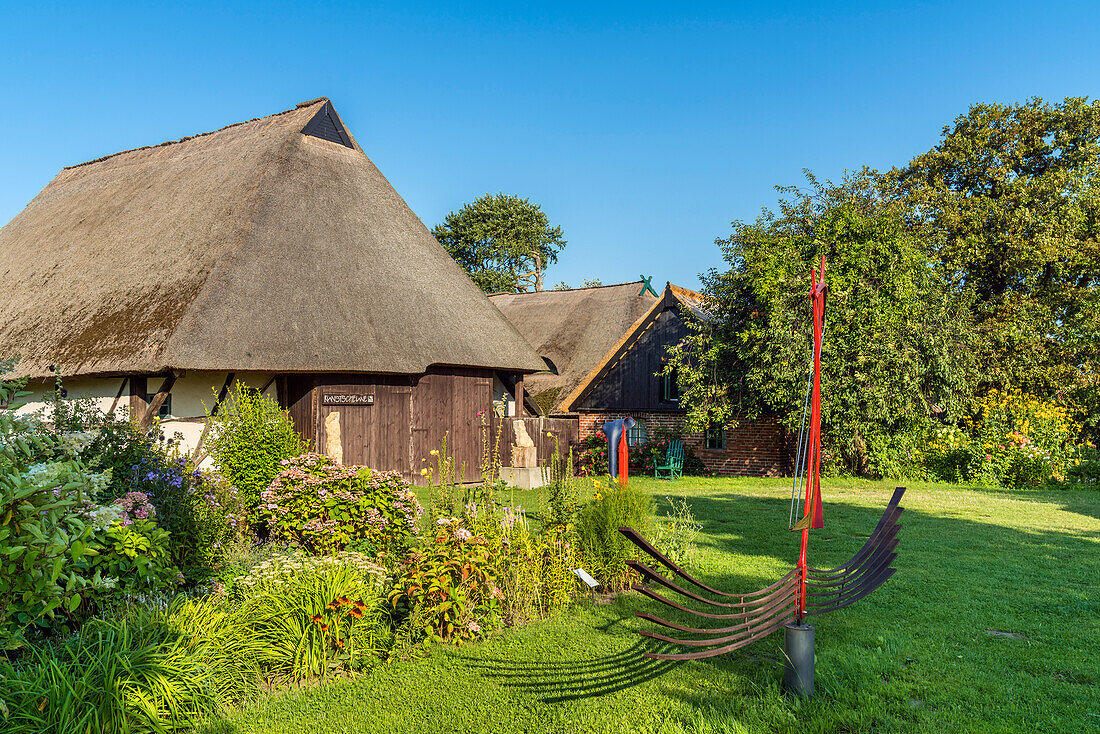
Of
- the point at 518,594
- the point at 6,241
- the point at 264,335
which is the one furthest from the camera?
the point at 6,241

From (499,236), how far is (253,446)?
4008cm

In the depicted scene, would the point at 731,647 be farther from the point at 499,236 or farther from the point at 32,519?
the point at 499,236

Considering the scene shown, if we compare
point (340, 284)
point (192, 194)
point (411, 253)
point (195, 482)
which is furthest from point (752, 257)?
point (195, 482)

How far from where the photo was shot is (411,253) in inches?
690

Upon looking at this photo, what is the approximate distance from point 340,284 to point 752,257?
10.0 meters

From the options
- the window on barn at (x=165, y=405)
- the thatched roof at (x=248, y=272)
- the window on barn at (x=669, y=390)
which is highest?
the thatched roof at (x=248, y=272)

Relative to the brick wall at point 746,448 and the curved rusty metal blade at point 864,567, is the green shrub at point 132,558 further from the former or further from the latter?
the brick wall at point 746,448

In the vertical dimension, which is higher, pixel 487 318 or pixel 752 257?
pixel 752 257

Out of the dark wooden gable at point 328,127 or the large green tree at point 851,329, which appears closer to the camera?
the large green tree at point 851,329

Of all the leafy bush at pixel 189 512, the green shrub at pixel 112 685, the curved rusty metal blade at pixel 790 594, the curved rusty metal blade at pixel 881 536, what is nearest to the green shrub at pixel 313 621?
the green shrub at pixel 112 685

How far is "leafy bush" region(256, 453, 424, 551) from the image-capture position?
7.16 metres

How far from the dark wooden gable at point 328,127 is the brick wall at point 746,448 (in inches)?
415

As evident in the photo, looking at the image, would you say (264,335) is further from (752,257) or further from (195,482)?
(752,257)

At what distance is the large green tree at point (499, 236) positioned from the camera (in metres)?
47.7
